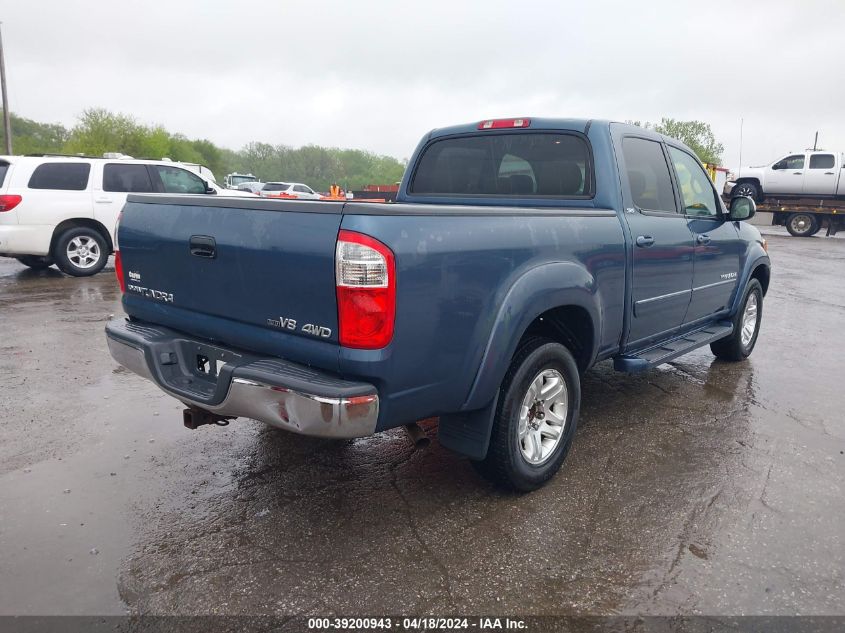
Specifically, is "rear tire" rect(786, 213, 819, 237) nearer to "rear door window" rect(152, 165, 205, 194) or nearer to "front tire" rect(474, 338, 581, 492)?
"rear door window" rect(152, 165, 205, 194)

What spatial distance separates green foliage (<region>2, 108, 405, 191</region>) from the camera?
167 feet

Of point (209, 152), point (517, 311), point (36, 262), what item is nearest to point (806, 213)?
point (36, 262)

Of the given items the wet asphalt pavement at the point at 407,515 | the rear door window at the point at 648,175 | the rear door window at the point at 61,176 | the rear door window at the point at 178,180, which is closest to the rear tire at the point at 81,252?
the rear door window at the point at 61,176

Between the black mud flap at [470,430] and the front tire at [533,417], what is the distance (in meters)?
0.08

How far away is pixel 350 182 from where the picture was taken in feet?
283

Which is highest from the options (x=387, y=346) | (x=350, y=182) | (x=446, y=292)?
(x=350, y=182)

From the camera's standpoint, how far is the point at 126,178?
33.9ft

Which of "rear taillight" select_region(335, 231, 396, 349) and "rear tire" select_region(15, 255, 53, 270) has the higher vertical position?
"rear taillight" select_region(335, 231, 396, 349)

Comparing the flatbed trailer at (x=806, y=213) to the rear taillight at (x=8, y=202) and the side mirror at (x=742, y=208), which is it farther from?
the rear taillight at (x=8, y=202)

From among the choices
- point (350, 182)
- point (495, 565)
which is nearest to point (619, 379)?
point (495, 565)

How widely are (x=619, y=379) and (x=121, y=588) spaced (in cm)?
409

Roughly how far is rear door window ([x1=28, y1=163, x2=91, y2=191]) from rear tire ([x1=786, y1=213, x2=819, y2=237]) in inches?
917

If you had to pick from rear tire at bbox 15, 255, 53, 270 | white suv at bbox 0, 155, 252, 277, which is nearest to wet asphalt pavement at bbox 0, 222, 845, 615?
white suv at bbox 0, 155, 252, 277

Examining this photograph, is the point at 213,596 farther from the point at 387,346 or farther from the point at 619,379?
the point at 619,379
